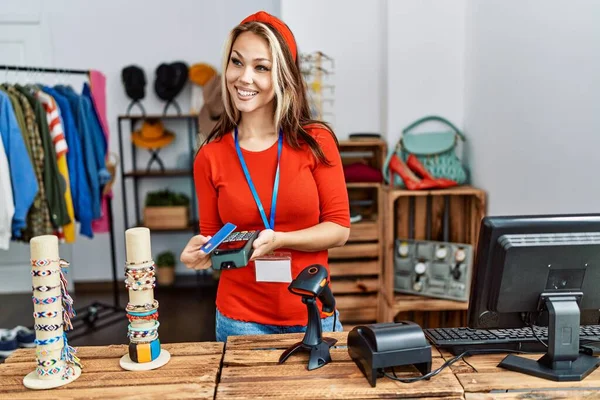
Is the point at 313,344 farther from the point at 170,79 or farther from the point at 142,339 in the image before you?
the point at 170,79

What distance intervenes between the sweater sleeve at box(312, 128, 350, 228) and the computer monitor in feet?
1.48

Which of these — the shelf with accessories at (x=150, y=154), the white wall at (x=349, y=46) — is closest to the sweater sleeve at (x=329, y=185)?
the white wall at (x=349, y=46)

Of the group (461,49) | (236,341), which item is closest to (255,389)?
(236,341)

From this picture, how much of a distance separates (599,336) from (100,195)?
301 cm

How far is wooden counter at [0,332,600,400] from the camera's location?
1056 mm

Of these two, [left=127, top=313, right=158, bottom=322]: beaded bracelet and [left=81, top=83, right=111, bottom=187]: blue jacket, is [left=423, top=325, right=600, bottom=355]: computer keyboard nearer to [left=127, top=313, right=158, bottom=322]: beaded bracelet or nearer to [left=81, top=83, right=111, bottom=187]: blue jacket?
[left=127, top=313, right=158, bottom=322]: beaded bracelet

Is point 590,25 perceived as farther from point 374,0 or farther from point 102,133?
point 102,133

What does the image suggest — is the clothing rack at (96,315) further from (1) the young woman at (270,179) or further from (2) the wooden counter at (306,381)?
Result: (2) the wooden counter at (306,381)

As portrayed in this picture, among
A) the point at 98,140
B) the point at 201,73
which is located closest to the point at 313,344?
the point at 98,140

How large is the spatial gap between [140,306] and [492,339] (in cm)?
85

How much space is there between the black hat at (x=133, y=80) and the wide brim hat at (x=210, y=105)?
0.65 meters

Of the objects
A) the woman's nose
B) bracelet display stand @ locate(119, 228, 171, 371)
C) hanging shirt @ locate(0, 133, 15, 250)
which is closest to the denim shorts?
bracelet display stand @ locate(119, 228, 171, 371)

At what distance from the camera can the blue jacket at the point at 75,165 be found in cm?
317

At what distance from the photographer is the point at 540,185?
2.27 m
